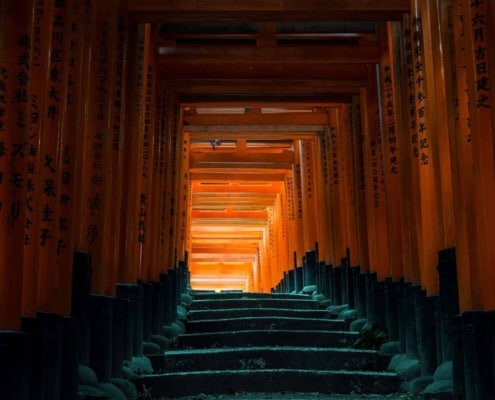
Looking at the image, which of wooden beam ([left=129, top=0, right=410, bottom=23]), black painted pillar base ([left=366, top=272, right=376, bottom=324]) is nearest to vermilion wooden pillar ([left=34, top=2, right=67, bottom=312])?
wooden beam ([left=129, top=0, right=410, bottom=23])

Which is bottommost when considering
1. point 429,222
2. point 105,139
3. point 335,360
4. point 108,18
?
point 335,360

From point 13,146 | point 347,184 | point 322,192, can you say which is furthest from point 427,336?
point 322,192

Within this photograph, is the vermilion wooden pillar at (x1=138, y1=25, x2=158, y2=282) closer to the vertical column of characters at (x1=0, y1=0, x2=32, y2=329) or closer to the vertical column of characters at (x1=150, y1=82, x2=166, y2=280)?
the vertical column of characters at (x1=150, y1=82, x2=166, y2=280)

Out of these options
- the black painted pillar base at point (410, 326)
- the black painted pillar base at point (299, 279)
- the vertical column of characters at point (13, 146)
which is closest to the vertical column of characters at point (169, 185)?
the black painted pillar base at point (410, 326)

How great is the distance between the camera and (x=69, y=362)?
4797 millimetres

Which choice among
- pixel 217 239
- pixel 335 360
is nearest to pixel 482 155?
pixel 335 360

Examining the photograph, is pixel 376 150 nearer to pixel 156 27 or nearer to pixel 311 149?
pixel 156 27

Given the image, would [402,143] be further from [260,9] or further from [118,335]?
[118,335]

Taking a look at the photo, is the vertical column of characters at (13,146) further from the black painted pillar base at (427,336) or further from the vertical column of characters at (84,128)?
the black painted pillar base at (427,336)

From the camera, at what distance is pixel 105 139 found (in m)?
6.15

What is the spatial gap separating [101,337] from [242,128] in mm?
6375

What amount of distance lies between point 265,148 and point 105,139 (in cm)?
886

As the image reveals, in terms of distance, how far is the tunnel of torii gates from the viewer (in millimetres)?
4371

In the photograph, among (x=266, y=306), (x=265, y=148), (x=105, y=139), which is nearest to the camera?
(x=105, y=139)
